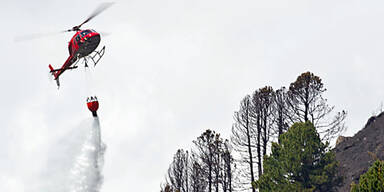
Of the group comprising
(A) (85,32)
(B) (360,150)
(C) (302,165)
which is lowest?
(C) (302,165)

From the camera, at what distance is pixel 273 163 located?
41.7 m

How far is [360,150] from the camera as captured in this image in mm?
55469

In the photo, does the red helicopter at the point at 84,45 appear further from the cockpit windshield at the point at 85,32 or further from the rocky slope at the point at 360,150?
the rocky slope at the point at 360,150

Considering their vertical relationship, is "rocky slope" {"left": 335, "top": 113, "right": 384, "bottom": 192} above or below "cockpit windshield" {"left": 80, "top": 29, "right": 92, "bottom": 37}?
below

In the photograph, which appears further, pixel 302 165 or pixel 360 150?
pixel 360 150

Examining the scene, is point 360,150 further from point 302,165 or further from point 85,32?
point 85,32

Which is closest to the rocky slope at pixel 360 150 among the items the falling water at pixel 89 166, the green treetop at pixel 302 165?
the green treetop at pixel 302 165

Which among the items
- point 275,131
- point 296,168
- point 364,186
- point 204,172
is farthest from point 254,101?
point 364,186

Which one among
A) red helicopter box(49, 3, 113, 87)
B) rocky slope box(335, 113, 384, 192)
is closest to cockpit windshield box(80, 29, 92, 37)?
red helicopter box(49, 3, 113, 87)

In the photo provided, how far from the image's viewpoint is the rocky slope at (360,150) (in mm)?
50609

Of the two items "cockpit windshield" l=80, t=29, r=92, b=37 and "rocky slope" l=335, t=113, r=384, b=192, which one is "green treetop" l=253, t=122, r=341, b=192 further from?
"cockpit windshield" l=80, t=29, r=92, b=37

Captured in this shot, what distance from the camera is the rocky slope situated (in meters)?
50.6

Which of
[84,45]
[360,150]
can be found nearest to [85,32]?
[84,45]

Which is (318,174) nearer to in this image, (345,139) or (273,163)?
(273,163)
